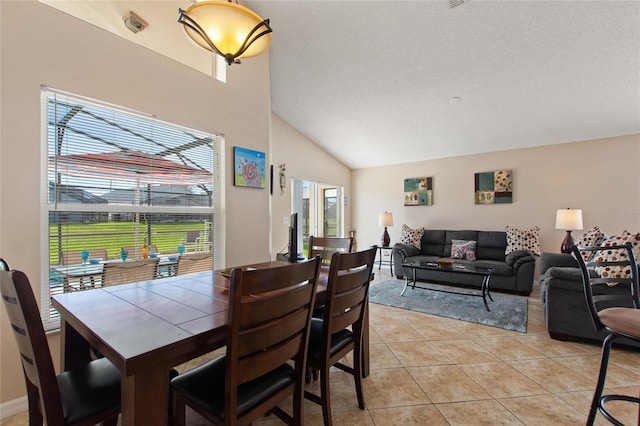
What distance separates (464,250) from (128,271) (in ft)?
16.0

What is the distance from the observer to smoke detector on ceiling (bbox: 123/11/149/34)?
2861 millimetres

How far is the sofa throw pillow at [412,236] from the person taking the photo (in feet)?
18.5

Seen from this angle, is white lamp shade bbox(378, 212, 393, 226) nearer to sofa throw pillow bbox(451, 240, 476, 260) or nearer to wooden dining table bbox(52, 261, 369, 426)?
sofa throw pillow bbox(451, 240, 476, 260)

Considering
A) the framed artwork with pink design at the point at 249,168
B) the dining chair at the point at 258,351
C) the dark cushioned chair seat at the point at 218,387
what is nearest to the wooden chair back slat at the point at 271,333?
the dining chair at the point at 258,351

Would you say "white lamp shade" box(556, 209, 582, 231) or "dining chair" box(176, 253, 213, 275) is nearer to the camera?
"dining chair" box(176, 253, 213, 275)

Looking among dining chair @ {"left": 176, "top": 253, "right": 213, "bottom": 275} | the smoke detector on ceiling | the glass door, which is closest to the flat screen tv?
dining chair @ {"left": 176, "top": 253, "right": 213, "bottom": 275}

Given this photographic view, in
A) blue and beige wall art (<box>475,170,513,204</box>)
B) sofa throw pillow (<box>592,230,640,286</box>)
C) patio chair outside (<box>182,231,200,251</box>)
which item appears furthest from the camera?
blue and beige wall art (<box>475,170,513,204</box>)

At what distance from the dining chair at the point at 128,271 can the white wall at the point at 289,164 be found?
2548 millimetres

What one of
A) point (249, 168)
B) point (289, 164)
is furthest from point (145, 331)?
point (289, 164)

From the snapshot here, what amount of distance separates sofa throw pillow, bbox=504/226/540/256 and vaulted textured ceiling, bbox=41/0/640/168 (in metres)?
1.48

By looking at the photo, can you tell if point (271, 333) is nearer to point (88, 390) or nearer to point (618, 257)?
point (88, 390)

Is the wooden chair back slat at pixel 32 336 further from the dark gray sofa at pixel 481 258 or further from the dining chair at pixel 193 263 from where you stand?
the dark gray sofa at pixel 481 258

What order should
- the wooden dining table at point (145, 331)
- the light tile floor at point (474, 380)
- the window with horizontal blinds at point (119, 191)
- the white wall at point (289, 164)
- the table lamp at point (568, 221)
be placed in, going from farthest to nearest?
1. the white wall at point (289, 164)
2. the table lamp at point (568, 221)
3. the window with horizontal blinds at point (119, 191)
4. the light tile floor at point (474, 380)
5. the wooden dining table at point (145, 331)

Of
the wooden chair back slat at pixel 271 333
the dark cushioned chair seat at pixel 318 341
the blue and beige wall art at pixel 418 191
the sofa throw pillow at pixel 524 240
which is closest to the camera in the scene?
the wooden chair back slat at pixel 271 333
